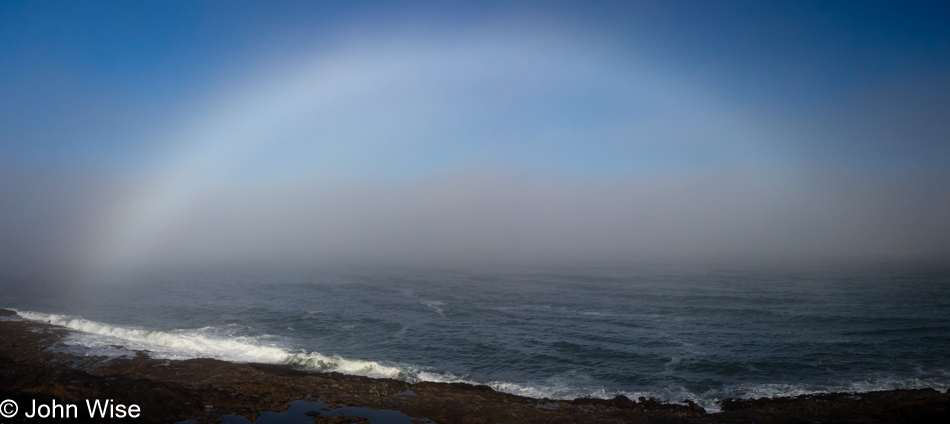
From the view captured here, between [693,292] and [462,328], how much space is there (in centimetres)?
4944

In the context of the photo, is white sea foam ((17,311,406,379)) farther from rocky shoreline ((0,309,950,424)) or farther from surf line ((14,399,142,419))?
surf line ((14,399,142,419))

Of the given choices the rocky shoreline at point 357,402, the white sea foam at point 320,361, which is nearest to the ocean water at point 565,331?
the white sea foam at point 320,361

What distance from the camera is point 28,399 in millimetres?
24875

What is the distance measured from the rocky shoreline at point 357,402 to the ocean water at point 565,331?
236cm

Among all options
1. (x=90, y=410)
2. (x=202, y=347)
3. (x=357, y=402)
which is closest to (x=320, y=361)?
(x=357, y=402)

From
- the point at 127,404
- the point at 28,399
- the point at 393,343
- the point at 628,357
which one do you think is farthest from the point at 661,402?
the point at 28,399

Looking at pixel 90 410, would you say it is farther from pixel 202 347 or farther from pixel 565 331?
pixel 565 331

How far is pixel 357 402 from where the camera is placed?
2705 cm

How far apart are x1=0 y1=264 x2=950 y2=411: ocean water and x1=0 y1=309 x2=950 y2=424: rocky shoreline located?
236 centimetres

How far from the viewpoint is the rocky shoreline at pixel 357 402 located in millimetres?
24438

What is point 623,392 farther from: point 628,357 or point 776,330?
point 776,330

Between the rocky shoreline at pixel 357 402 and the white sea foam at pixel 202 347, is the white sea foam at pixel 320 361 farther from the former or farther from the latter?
the rocky shoreline at pixel 357 402

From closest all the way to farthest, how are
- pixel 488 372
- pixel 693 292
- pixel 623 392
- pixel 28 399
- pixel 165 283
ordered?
pixel 28 399
pixel 623 392
pixel 488 372
pixel 693 292
pixel 165 283

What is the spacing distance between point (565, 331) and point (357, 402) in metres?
27.7
